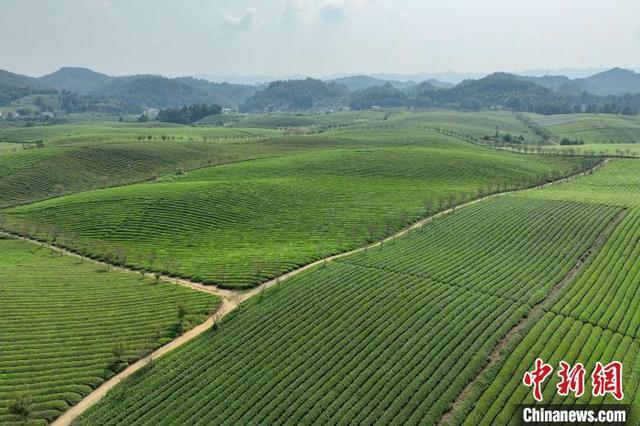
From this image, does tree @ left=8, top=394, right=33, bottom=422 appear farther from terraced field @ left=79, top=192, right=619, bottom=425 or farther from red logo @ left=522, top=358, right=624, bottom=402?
red logo @ left=522, top=358, right=624, bottom=402

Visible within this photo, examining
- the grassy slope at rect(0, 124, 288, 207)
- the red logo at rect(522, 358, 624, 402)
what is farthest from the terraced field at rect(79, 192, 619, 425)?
the grassy slope at rect(0, 124, 288, 207)

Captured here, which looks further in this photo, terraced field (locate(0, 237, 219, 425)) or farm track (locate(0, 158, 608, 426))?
terraced field (locate(0, 237, 219, 425))

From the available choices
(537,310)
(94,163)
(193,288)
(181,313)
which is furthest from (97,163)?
(537,310)

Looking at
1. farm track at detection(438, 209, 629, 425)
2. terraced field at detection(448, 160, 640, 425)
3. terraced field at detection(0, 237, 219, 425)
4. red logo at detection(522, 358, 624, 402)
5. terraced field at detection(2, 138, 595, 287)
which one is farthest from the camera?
Answer: terraced field at detection(2, 138, 595, 287)

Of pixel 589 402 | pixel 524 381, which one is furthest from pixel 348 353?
pixel 589 402

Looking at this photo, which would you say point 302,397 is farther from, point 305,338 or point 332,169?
point 332,169
